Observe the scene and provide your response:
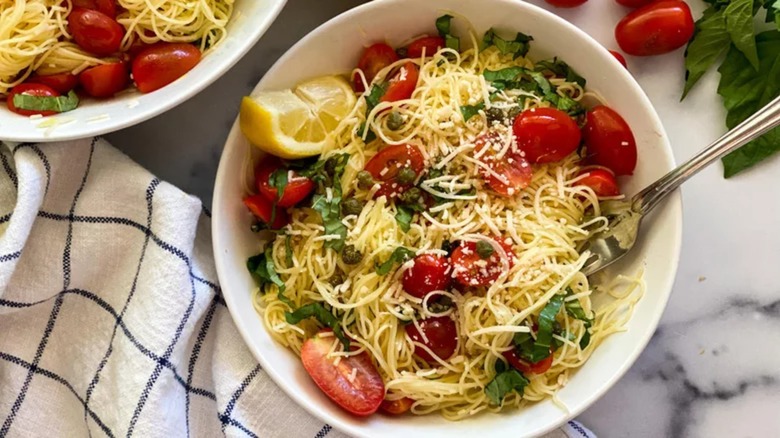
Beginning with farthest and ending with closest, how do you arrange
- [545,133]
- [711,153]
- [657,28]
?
[657,28]
[545,133]
[711,153]

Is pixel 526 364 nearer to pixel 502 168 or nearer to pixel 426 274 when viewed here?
pixel 426 274

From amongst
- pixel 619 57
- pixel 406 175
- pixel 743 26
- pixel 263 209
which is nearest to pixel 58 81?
pixel 263 209

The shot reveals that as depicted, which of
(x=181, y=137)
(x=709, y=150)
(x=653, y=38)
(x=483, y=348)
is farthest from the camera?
(x=181, y=137)

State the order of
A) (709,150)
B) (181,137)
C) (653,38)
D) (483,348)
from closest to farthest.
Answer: (709,150) → (483,348) → (653,38) → (181,137)

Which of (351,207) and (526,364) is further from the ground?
(351,207)

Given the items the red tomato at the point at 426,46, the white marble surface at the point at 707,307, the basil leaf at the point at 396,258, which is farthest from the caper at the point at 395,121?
the white marble surface at the point at 707,307

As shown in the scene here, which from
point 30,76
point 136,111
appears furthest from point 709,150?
point 30,76

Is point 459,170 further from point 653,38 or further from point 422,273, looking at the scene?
point 653,38
